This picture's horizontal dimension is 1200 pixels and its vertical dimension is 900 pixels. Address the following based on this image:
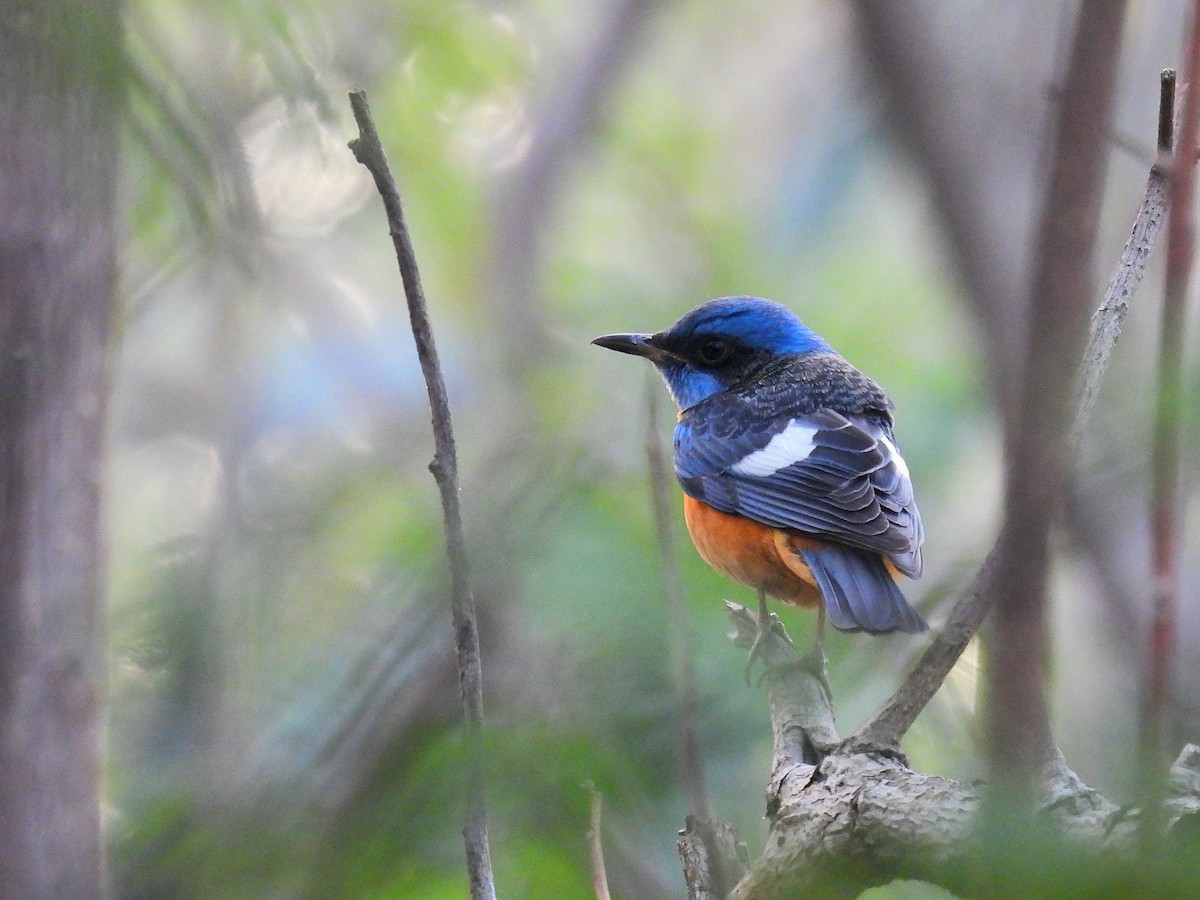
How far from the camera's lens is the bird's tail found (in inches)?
129

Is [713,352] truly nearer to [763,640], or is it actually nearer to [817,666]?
A: [763,640]

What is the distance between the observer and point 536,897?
2.72 metres

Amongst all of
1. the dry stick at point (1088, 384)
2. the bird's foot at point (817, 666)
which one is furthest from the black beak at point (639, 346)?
the dry stick at point (1088, 384)

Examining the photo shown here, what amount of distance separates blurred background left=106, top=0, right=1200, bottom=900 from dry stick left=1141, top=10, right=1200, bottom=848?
0.51 ft

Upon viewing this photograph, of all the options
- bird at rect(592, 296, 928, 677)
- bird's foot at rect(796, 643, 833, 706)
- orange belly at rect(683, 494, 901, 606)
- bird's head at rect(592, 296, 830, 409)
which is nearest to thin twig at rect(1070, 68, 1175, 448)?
bird at rect(592, 296, 928, 677)

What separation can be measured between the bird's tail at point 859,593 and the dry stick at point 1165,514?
7.03 feet

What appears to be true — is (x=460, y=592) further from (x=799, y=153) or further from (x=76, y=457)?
(x=799, y=153)

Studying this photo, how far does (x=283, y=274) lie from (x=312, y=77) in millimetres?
3460

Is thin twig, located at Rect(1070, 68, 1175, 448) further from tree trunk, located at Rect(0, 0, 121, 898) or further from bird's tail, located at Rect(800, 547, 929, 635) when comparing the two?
tree trunk, located at Rect(0, 0, 121, 898)

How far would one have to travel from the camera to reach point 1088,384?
6.58 feet

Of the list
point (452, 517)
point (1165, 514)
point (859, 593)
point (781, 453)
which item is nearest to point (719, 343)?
point (781, 453)

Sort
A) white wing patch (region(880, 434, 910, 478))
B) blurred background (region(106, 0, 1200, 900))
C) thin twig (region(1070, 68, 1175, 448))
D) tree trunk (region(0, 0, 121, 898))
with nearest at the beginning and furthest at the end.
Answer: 1. thin twig (region(1070, 68, 1175, 448))
2. tree trunk (region(0, 0, 121, 898))
3. blurred background (region(106, 0, 1200, 900))
4. white wing patch (region(880, 434, 910, 478))

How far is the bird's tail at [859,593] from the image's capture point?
3275 mm

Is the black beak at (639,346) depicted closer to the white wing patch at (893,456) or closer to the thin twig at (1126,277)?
the white wing patch at (893,456)
